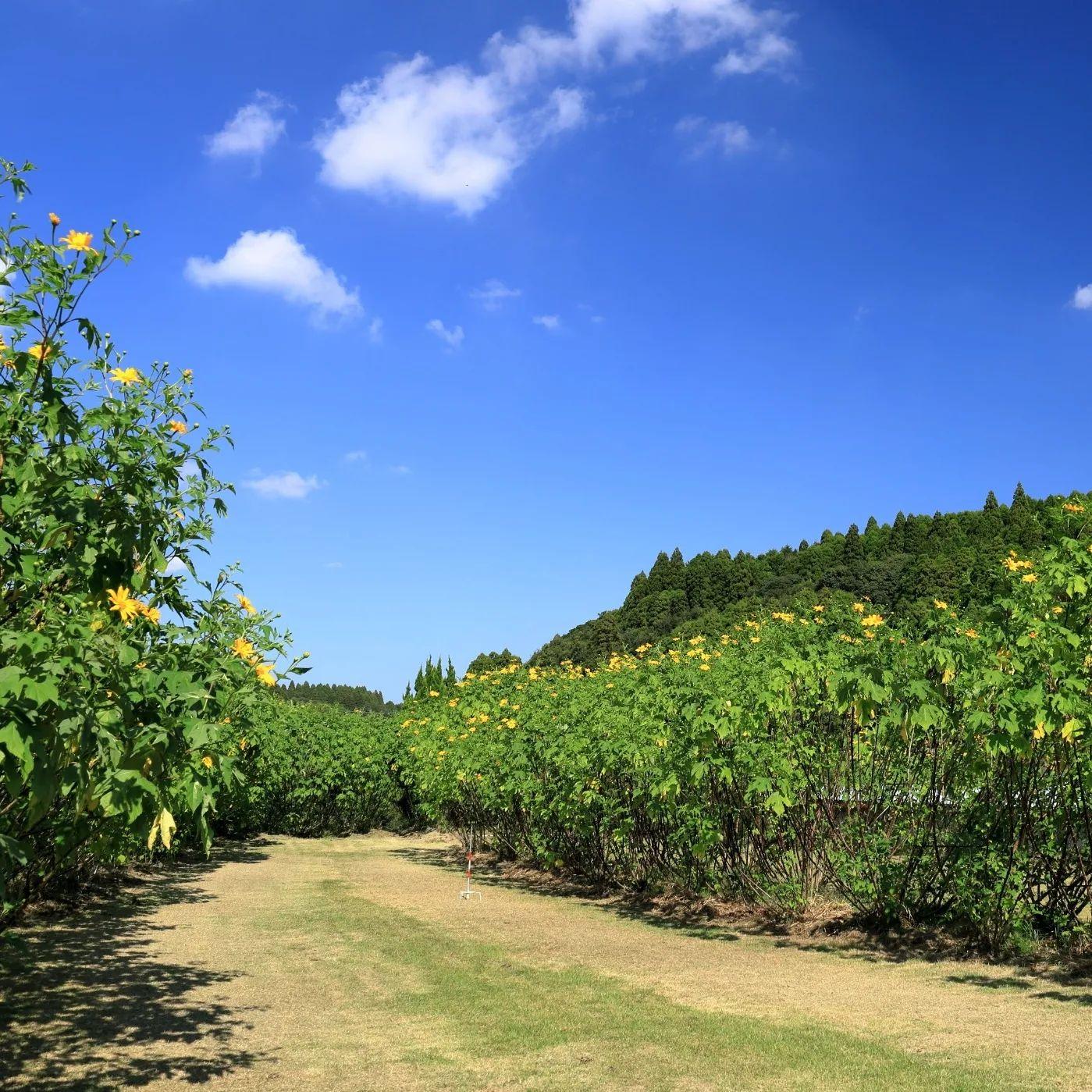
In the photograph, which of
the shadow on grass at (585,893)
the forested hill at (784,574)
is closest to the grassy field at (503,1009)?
the shadow on grass at (585,893)

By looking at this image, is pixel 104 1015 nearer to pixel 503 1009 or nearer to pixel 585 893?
pixel 503 1009

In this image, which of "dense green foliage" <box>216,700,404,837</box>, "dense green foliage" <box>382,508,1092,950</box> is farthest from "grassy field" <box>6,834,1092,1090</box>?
"dense green foliage" <box>216,700,404,837</box>

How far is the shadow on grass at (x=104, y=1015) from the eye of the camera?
4992 millimetres

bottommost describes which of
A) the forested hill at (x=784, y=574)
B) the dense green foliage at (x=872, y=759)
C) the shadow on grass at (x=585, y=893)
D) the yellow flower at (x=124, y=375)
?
the shadow on grass at (x=585, y=893)

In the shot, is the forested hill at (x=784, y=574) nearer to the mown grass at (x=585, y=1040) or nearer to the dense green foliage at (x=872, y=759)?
the dense green foliage at (x=872, y=759)

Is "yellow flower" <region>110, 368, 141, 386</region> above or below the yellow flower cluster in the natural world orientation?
above

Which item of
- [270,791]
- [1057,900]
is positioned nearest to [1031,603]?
[1057,900]

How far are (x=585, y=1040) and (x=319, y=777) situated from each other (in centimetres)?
1782

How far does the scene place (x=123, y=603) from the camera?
3539mm

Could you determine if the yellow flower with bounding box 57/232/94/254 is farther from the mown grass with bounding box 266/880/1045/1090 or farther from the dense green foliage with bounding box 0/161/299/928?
the mown grass with bounding box 266/880/1045/1090

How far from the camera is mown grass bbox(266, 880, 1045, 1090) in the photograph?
4961 mm

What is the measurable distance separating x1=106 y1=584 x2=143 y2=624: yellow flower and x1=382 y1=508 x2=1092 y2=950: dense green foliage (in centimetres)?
555

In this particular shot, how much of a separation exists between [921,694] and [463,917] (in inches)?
219

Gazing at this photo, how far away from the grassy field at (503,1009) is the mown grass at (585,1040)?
19mm
